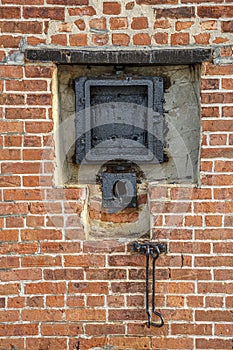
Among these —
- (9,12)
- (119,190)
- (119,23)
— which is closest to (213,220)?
(119,190)

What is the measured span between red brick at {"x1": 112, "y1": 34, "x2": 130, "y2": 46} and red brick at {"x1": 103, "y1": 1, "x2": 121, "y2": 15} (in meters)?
0.12

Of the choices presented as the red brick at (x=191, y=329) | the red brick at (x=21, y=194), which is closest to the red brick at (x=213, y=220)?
the red brick at (x=191, y=329)

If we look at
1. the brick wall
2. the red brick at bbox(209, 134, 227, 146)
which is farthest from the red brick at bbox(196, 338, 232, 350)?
the red brick at bbox(209, 134, 227, 146)

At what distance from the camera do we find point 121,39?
2.50m

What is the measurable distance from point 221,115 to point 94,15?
0.91m

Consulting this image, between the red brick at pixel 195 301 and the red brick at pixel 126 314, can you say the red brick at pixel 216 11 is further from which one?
the red brick at pixel 126 314

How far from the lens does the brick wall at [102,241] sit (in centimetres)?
249

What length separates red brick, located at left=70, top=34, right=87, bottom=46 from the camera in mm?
2502

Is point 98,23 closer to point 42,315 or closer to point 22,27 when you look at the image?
point 22,27

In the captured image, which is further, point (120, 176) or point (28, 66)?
point (120, 176)

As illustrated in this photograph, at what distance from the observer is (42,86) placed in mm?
2525

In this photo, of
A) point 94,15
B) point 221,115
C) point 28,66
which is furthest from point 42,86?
point 221,115

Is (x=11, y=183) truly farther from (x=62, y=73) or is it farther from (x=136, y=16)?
(x=136, y=16)

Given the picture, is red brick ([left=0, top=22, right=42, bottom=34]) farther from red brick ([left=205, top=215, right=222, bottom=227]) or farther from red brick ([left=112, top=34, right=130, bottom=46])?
red brick ([left=205, top=215, right=222, bottom=227])
